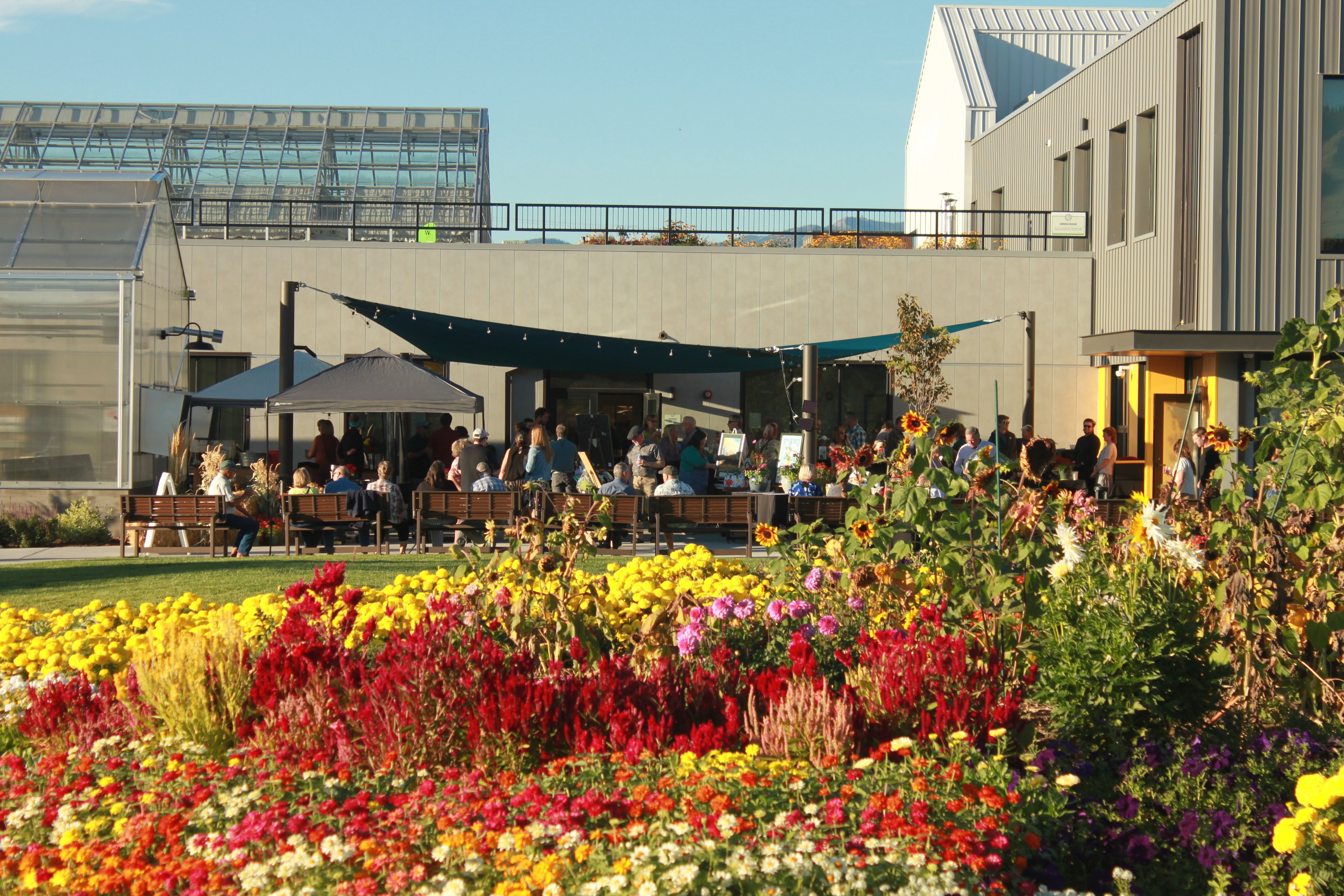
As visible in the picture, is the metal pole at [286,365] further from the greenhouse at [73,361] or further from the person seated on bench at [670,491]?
the person seated on bench at [670,491]

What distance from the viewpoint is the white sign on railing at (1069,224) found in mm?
18719

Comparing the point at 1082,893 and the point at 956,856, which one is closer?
the point at 956,856

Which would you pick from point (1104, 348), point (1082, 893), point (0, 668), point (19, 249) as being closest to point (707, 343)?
point (1104, 348)

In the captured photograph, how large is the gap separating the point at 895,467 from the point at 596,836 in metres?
2.81

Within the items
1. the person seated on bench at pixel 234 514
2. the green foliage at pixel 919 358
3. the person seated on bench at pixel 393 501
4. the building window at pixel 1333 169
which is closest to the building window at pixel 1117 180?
the building window at pixel 1333 169

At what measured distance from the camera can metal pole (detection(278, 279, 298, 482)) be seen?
12.3 metres

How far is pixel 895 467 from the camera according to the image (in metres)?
5.08

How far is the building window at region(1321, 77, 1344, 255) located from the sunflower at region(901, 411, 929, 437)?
43.8ft

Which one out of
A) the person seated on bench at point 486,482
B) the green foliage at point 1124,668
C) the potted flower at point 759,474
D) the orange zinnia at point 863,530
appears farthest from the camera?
the potted flower at point 759,474

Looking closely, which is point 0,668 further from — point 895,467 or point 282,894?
point 895,467

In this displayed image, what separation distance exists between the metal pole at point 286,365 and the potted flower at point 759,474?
498 cm

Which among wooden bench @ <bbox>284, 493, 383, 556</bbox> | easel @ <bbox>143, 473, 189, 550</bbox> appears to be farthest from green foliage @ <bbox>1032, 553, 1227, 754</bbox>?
easel @ <bbox>143, 473, 189, 550</bbox>

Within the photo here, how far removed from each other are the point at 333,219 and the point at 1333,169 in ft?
50.5

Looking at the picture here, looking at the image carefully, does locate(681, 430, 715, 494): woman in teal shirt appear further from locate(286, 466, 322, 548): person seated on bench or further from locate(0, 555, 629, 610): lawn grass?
locate(286, 466, 322, 548): person seated on bench
